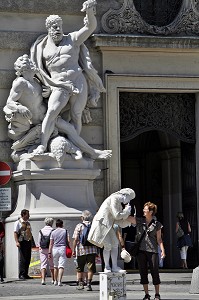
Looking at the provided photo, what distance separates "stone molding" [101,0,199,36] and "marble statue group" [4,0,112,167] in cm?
117

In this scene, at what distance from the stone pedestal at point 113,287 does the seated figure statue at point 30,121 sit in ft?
26.5

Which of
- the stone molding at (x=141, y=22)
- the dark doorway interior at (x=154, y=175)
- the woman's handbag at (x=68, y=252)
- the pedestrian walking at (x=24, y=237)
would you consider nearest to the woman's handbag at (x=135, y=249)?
the woman's handbag at (x=68, y=252)

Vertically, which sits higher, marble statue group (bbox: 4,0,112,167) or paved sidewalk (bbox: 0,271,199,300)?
marble statue group (bbox: 4,0,112,167)

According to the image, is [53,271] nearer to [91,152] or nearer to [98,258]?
[98,258]

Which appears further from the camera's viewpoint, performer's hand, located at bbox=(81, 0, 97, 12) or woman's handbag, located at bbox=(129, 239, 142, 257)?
performer's hand, located at bbox=(81, 0, 97, 12)

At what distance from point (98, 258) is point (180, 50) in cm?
586

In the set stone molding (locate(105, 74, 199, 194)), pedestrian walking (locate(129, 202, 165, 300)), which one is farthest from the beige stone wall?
pedestrian walking (locate(129, 202, 165, 300))

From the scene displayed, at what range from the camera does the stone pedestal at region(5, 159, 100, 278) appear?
2673 centimetres

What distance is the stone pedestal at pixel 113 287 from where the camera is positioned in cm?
1903

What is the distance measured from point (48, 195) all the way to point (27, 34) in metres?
3.98

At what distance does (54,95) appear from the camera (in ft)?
89.6

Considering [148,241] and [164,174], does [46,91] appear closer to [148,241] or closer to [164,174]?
[164,174]

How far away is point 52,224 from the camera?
1007 inches

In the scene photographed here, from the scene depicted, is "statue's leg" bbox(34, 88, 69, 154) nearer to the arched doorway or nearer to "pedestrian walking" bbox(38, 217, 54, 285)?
the arched doorway
